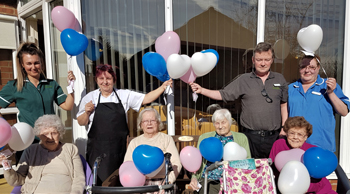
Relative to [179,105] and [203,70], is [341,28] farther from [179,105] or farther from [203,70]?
[179,105]

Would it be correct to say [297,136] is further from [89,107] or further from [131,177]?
[89,107]

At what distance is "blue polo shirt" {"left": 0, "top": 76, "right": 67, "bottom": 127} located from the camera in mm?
2230

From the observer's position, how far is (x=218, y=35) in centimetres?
280

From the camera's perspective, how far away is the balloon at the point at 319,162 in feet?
5.42

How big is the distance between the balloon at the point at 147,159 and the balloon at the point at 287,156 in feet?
3.45

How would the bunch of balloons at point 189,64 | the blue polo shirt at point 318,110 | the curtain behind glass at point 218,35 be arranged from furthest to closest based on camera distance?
the curtain behind glass at point 218,35 < the blue polo shirt at point 318,110 < the bunch of balloons at point 189,64

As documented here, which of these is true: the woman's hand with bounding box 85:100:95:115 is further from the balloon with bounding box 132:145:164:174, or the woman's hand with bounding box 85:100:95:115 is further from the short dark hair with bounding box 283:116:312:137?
the short dark hair with bounding box 283:116:312:137

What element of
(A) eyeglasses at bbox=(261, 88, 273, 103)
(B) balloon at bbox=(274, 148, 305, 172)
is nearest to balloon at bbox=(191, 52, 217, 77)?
(A) eyeglasses at bbox=(261, 88, 273, 103)

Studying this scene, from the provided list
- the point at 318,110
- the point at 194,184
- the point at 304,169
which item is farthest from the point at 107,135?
the point at 318,110

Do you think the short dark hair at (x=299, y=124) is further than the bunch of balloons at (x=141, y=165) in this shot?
Yes

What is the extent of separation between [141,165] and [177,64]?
982 mm

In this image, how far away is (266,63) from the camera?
2180 millimetres

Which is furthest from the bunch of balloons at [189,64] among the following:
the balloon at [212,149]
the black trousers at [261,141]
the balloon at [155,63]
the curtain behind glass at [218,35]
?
the black trousers at [261,141]

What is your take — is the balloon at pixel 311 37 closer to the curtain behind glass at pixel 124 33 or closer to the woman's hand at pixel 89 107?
the curtain behind glass at pixel 124 33
